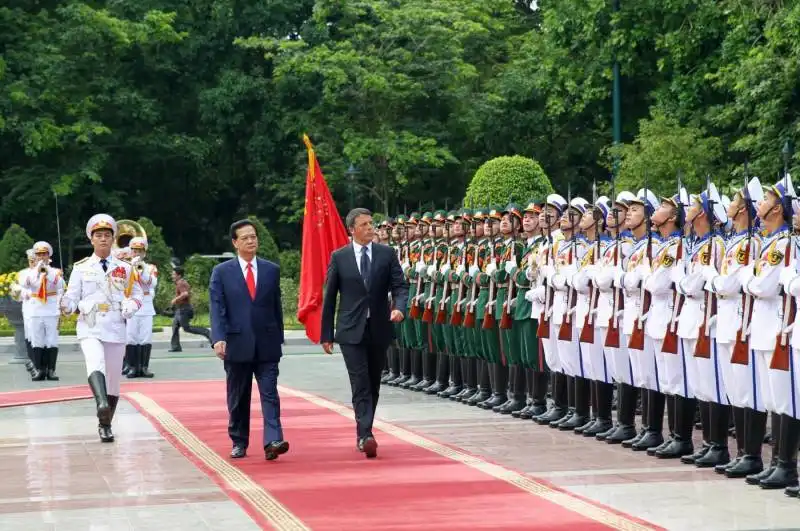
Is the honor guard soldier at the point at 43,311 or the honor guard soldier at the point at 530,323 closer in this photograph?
the honor guard soldier at the point at 530,323

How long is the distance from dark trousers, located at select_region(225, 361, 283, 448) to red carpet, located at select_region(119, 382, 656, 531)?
0.23 m

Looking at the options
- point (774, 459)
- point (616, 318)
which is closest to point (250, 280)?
point (616, 318)

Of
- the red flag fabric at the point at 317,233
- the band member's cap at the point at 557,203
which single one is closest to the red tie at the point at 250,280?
the band member's cap at the point at 557,203

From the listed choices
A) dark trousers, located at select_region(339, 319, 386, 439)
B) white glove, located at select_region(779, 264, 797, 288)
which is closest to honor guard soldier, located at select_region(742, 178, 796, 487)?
white glove, located at select_region(779, 264, 797, 288)

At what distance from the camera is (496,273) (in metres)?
16.6

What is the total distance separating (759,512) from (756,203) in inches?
95.3

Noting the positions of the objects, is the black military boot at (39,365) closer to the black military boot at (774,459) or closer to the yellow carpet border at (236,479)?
the yellow carpet border at (236,479)

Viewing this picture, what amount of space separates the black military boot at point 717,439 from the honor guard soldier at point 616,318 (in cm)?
141

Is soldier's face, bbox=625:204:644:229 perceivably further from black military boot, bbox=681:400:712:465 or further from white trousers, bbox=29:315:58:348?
white trousers, bbox=29:315:58:348

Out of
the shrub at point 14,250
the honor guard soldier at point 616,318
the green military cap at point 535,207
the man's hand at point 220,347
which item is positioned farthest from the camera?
the shrub at point 14,250

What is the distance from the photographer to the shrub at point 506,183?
3002 cm

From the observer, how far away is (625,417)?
13883mm

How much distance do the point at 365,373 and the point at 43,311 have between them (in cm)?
1105

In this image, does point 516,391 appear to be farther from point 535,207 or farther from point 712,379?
point 712,379
